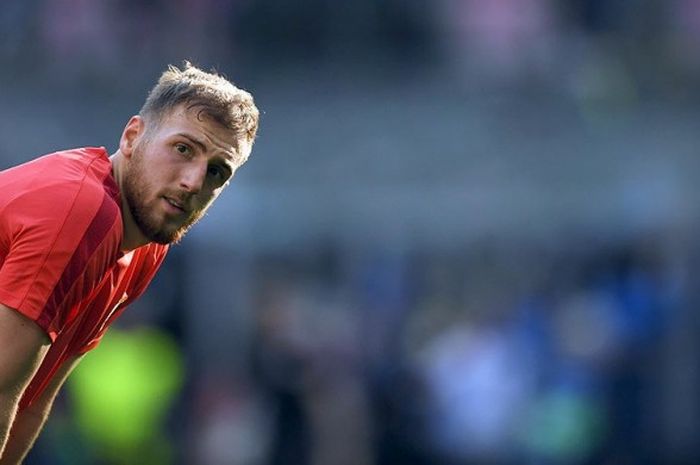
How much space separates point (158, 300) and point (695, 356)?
4.85 m

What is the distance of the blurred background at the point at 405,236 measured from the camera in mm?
14469

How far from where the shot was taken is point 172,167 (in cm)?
595

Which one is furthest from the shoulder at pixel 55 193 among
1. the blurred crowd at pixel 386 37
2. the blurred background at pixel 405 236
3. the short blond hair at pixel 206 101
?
the blurred crowd at pixel 386 37

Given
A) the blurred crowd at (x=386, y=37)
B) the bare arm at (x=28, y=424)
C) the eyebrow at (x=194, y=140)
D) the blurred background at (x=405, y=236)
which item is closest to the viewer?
the eyebrow at (x=194, y=140)

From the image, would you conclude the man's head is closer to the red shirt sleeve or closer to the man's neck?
the man's neck

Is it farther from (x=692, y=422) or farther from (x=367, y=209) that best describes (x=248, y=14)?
(x=692, y=422)

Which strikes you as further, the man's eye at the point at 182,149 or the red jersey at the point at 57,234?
the man's eye at the point at 182,149

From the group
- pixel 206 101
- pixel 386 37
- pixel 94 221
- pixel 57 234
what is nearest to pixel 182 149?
pixel 206 101

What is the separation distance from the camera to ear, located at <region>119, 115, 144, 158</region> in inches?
237

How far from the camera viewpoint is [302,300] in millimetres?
15453

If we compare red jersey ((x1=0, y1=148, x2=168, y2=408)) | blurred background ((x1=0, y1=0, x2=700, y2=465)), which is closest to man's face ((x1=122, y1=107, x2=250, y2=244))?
red jersey ((x1=0, y1=148, x2=168, y2=408))

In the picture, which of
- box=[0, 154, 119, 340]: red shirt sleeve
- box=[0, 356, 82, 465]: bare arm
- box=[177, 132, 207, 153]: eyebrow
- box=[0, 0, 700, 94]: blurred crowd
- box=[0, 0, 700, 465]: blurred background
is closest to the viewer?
box=[0, 154, 119, 340]: red shirt sleeve

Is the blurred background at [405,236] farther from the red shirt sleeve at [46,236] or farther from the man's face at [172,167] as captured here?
the red shirt sleeve at [46,236]

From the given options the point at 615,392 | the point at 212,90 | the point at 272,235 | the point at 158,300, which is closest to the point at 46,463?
the point at 158,300
